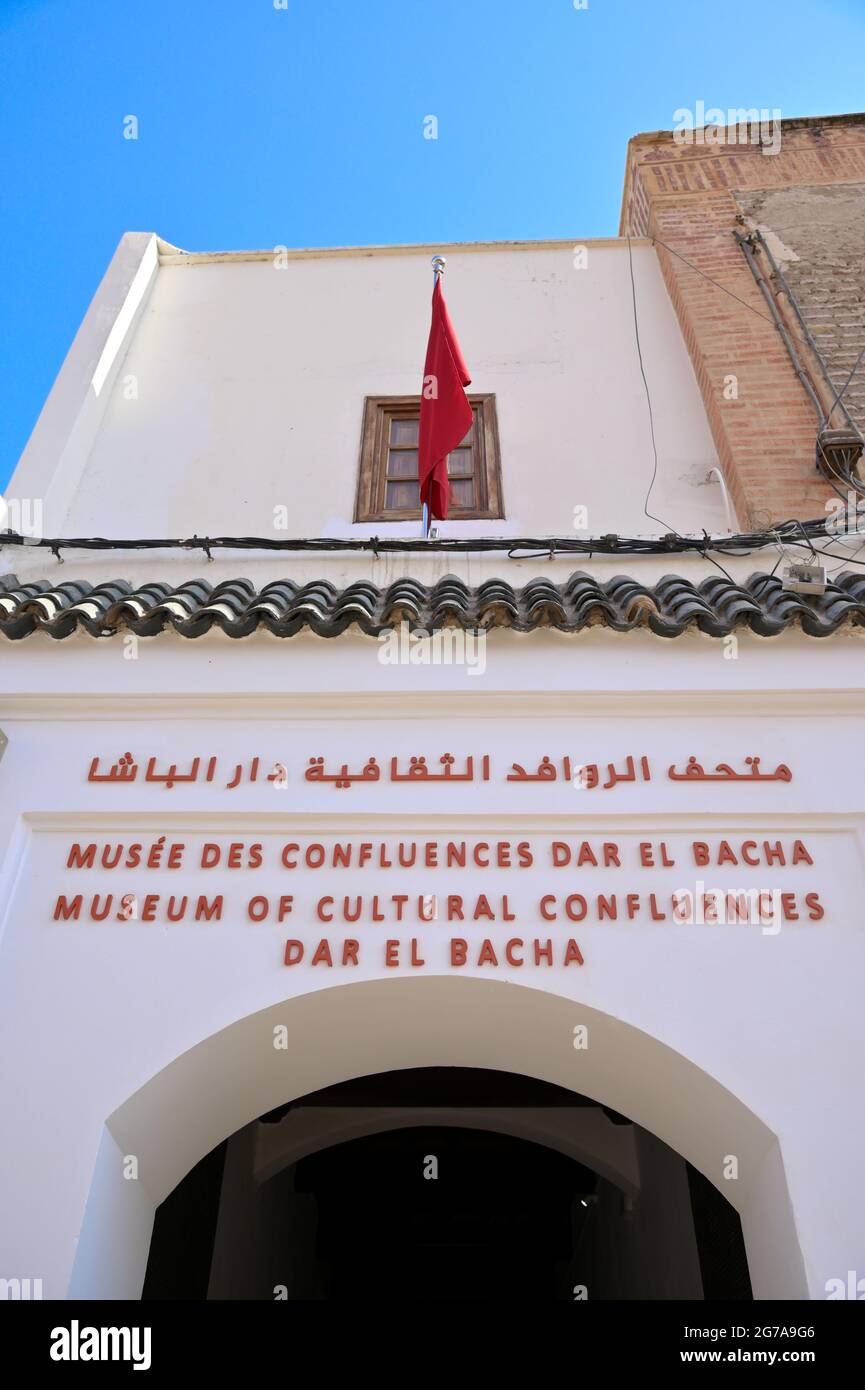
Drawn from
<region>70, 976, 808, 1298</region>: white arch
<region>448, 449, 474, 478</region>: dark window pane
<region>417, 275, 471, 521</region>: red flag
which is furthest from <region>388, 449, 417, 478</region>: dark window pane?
<region>70, 976, 808, 1298</region>: white arch

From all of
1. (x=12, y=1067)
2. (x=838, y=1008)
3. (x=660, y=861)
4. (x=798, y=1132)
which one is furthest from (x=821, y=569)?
(x=12, y=1067)

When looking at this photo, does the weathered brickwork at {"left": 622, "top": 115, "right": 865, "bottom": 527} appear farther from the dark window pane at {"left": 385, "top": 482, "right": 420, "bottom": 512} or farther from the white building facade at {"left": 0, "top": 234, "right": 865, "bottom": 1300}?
the dark window pane at {"left": 385, "top": 482, "right": 420, "bottom": 512}

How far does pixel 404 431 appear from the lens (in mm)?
6148

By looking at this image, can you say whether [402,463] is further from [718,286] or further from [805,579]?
[805,579]

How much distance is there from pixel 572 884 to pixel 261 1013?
1.13m

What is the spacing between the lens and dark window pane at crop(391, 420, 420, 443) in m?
6.09

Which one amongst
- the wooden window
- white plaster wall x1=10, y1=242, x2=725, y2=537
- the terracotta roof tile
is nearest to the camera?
the terracotta roof tile

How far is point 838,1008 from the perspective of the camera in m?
3.28

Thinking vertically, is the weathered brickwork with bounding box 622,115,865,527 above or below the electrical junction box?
above

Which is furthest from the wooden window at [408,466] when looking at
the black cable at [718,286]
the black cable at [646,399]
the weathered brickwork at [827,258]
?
the weathered brickwork at [827,258]

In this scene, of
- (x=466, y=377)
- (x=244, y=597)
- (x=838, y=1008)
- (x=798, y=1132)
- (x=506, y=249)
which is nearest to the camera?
(x=798, y=1132)

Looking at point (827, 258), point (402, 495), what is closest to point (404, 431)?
point (402, 495)

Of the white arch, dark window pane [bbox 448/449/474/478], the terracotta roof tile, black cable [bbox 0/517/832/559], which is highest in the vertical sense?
dark window pane [bbox 448/449/474/478]
